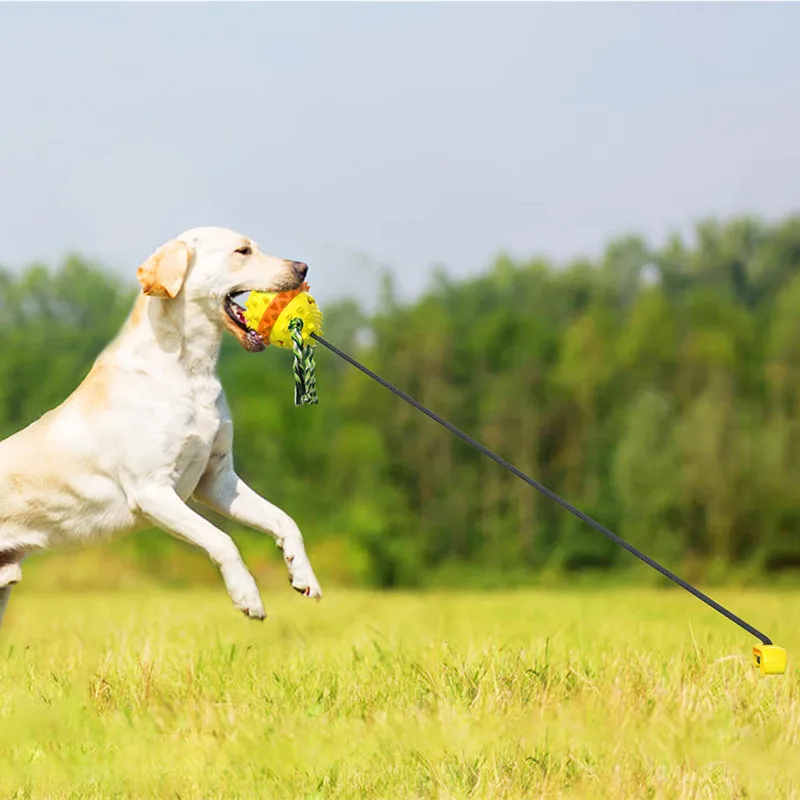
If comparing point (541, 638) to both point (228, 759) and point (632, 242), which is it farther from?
point (632, 242)

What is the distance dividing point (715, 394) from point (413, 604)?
12.7m

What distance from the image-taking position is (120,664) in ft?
22.6

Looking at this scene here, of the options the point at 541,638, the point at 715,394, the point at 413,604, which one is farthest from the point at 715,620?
the point at 715,394

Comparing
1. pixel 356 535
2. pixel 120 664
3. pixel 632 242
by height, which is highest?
pixel 632 242

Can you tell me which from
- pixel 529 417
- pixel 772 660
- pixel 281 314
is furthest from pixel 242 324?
pixel 529 417

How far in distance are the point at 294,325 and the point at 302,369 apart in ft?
0.74

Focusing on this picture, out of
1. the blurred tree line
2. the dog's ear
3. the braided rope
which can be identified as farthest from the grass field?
the blurred tree line

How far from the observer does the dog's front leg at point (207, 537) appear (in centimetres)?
579

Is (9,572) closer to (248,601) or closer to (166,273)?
(248,601)

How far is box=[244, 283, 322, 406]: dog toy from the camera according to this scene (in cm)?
602

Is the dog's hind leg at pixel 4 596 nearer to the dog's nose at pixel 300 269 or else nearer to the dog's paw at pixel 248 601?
the dog's paw at pixel 248 601

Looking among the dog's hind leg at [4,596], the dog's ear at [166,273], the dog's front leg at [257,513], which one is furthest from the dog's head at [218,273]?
the dog's hind leg at [4,596]

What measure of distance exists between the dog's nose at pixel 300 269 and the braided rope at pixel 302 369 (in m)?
0.26

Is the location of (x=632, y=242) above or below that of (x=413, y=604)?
above
